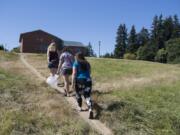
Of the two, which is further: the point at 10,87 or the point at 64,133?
the point at 10,87

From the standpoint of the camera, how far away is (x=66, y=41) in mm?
81312

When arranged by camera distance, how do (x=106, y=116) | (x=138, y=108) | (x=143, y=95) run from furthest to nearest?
(x=143, y=95) → (x=138, y=108) → (x=106, y=116)

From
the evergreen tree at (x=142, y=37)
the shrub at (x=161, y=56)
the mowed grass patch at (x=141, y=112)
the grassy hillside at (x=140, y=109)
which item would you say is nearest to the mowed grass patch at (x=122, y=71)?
the grassy hillside at (x=140, y=109)

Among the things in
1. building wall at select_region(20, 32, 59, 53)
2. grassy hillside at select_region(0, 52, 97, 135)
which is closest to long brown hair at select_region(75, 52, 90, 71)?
grassy hillside at select_region(0, 52, 97, 135)

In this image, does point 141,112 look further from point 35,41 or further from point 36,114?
point 35,41

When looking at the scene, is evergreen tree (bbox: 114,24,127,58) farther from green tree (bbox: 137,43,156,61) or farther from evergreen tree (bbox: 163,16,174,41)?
evergreen tree (bbox: 163,16,174,41)

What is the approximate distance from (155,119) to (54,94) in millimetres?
3481

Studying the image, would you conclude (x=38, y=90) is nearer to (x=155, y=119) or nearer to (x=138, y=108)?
(x=138, y=108)

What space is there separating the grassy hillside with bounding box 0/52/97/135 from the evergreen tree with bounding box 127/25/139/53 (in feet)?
246

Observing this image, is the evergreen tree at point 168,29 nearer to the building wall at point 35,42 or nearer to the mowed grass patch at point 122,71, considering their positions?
the building wall at point 35,42

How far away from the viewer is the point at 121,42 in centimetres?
8912

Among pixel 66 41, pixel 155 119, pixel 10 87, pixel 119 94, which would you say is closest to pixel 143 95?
pixel 119 94

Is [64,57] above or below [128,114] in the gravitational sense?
above

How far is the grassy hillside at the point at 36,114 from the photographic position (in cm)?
678
